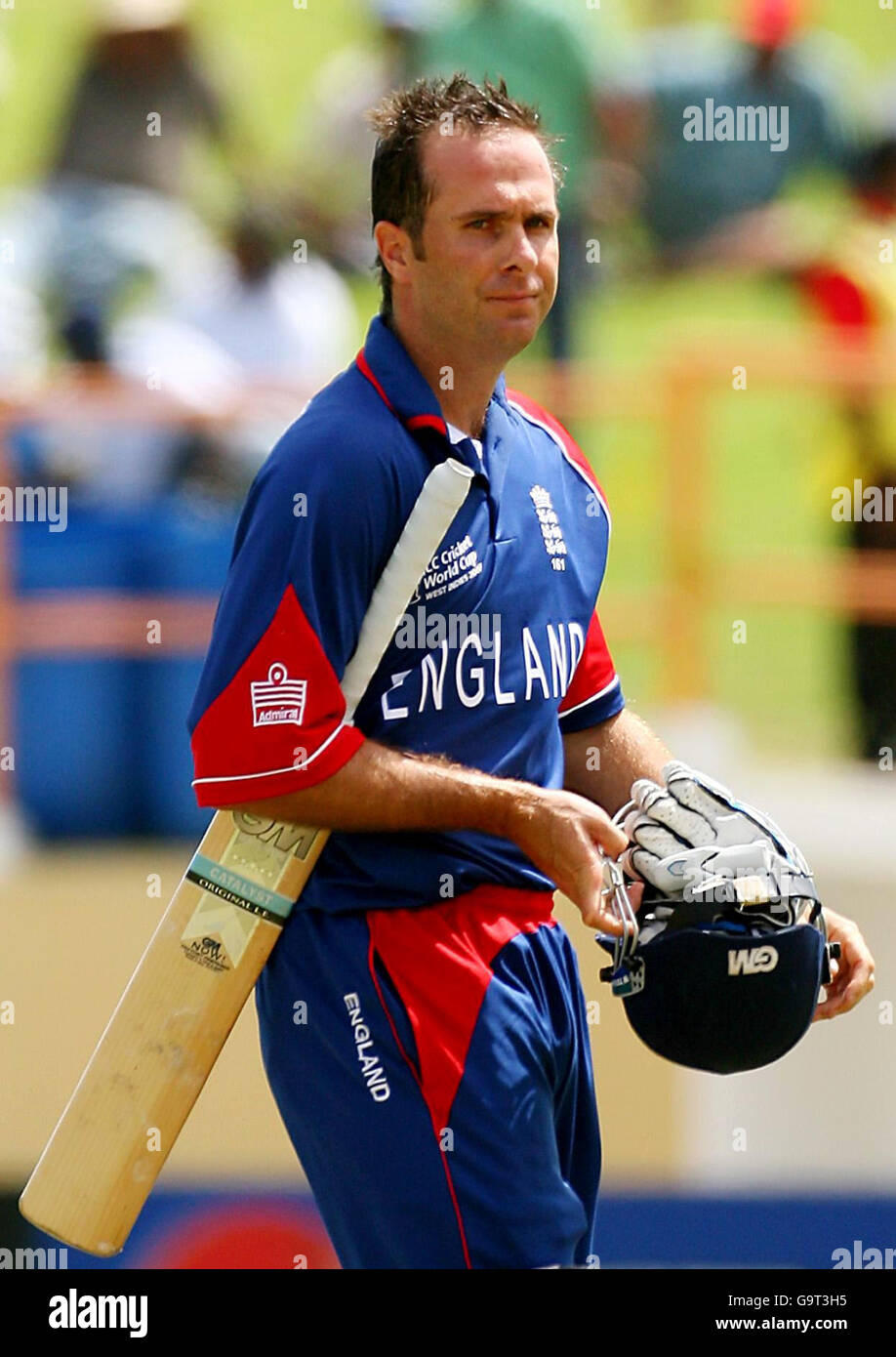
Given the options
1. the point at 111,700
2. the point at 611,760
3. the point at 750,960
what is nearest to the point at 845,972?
the point at 750,960

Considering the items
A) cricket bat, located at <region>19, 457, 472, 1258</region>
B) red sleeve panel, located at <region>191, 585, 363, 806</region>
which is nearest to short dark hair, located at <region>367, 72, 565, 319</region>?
red sleeve panel, located at <region>191, 585, 363, 806</region>

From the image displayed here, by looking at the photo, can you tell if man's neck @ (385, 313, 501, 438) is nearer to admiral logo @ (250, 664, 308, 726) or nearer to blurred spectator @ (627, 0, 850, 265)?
admiral logo @ (250, 664, 308, 726)

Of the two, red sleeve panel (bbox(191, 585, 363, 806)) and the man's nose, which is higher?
the man's nose

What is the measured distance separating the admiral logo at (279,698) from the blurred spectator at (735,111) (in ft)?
20.3

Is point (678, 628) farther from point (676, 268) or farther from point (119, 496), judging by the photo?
point (676, 268)

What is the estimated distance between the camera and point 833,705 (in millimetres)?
8578

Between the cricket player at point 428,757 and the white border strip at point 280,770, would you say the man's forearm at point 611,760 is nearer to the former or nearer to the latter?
the cricket player at point 428,757

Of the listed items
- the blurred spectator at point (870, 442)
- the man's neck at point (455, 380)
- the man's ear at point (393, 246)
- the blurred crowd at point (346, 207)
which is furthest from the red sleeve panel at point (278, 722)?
the blurred spectator at point (870, 442)

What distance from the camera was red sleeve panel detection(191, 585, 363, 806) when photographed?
3.09 metres

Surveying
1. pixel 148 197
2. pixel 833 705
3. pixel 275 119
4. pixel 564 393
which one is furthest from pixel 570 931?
pixel 275 119

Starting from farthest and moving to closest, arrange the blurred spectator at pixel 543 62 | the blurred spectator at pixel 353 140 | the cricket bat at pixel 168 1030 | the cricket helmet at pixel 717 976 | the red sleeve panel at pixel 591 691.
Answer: the blurred spectator at pixel 353 140, the blurred spectator at pixel 543 62, the red sleeve panel at pixel 591 691, the cricket bat at pixel 168 1030, the cricket helmet at pixel 717 976

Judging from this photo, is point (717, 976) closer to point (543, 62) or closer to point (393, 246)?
point (393, 246)

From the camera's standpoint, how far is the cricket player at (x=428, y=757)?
3.11m

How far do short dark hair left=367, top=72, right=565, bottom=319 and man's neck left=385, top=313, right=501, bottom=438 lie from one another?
3.7 inches
